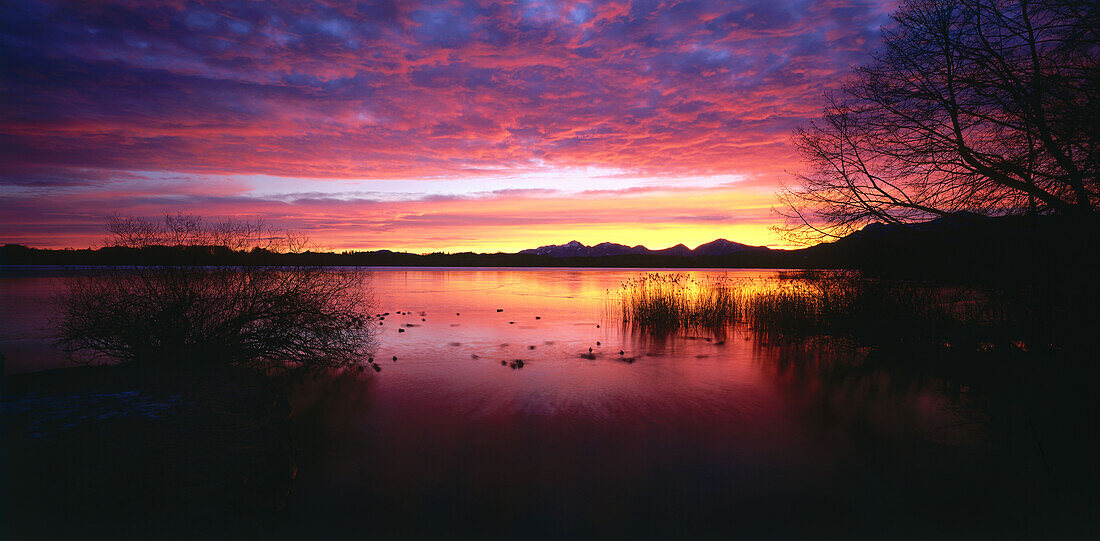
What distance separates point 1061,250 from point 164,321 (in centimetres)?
1664

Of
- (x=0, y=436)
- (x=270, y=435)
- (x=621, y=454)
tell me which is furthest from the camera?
(x=621, y=454)

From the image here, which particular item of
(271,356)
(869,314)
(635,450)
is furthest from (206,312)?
(869,314)

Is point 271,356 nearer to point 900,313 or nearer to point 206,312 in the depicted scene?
point 206,312

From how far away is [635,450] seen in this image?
783 cm

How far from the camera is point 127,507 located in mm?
4996

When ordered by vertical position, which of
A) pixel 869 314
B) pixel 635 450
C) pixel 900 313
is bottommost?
pixel 635 450

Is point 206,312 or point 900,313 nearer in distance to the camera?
point 206,312

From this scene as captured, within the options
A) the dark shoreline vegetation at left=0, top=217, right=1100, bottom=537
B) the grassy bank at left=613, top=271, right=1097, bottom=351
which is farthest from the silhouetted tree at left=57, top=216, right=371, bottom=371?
the grassy bank at left=613, top=271, right=1097, bottom=351

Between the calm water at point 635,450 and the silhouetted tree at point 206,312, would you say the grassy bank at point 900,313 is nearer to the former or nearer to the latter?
the calm water at point 635,450

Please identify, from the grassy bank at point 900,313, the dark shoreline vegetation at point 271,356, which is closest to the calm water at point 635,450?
the dark shoreline vegetation at point 271,356

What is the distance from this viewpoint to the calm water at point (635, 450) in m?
5.75

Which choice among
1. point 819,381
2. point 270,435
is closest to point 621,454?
point 270,435

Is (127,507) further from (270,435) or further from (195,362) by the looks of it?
(195,362)

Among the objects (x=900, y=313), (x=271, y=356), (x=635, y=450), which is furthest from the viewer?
(x=900, y=313)
